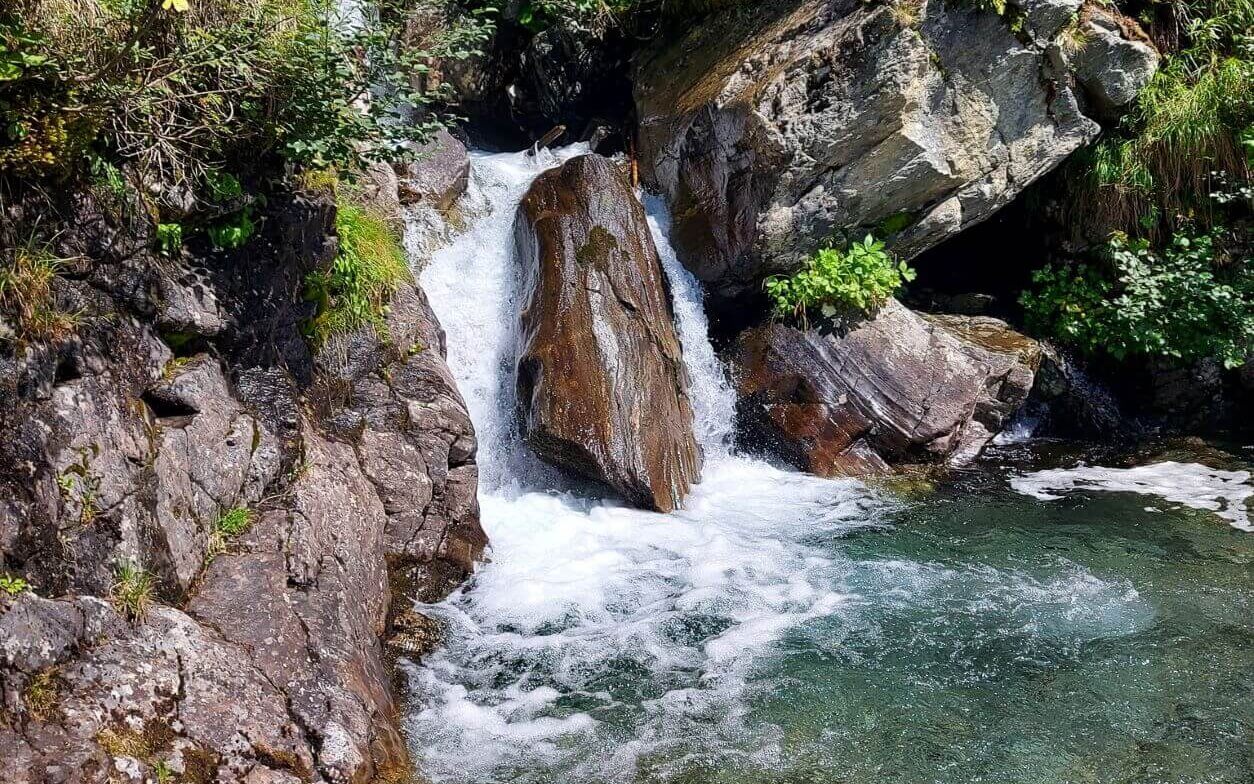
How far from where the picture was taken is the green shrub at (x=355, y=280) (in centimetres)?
645

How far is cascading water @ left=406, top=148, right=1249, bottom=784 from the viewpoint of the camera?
4.73m

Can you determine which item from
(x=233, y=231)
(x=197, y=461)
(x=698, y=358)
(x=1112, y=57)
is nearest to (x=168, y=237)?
(x=233, y=231)

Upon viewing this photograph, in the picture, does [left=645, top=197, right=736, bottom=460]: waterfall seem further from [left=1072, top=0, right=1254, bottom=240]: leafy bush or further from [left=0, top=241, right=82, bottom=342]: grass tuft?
[left=0, top=241, right=82, bottom=342]: grass tuft

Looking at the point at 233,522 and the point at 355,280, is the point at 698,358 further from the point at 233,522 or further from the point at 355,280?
the point at 233,522

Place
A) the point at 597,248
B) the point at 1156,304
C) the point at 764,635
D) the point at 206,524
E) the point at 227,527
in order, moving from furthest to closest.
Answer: the point at 1156,304 → the point at 597,248 → the point at 764,635 → the point at 227,527 → the point at 206,524

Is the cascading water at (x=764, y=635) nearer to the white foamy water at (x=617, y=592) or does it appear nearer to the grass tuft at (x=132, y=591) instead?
the white foamy water at (x=617, y=592)

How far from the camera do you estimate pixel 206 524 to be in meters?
4.85

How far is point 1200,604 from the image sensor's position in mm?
6312

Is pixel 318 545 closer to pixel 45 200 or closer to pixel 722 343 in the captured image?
pixel 45 200

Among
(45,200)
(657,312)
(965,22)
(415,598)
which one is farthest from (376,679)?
(965,22)

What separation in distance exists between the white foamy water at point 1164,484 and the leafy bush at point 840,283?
242 centimetres

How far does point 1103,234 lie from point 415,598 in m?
8.97

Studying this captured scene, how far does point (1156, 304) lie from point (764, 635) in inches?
280

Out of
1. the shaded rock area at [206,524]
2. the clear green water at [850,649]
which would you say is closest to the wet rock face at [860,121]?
the clear green water at [850,649]
